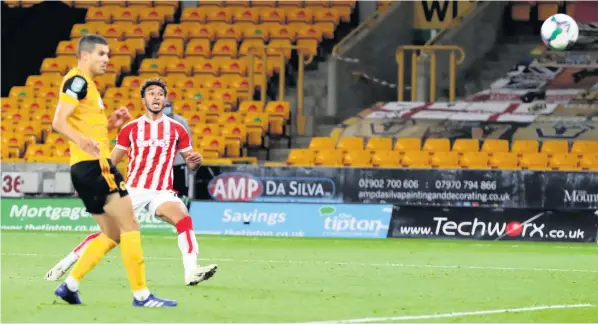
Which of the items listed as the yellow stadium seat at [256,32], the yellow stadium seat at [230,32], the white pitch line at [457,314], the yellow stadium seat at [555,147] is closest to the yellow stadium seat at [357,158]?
the yellow stadium seat at [555,147]

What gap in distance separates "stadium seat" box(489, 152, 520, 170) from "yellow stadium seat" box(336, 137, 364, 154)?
267 cm

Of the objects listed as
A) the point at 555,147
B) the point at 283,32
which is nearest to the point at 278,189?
the point at 555,147

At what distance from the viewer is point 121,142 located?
12250 millimetres

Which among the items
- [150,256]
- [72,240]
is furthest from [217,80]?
[150,256]

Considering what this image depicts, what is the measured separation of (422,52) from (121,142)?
55.0 feet

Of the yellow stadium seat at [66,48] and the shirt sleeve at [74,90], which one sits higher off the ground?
the shirt sleeve at [74,90]

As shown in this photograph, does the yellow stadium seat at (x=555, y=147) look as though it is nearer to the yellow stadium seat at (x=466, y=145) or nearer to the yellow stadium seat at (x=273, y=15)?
the yellow stadium seat at (x=466, y=145)

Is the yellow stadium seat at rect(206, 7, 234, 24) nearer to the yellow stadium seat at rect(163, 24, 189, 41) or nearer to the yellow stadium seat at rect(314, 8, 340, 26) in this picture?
the yellow stadium seat at rect(163, 24, 189, 41)

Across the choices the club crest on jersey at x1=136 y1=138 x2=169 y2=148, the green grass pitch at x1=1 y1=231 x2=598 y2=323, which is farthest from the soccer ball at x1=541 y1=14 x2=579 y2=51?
the club crest on jersey at x1=136 y1=138 x2=169 y2=148

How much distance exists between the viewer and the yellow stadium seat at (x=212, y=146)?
25.9 m

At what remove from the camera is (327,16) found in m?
30.5

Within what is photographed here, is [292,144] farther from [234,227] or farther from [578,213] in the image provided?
[578,213]

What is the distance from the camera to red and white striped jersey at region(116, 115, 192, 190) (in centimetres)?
1213

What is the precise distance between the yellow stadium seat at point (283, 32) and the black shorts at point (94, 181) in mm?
20116
